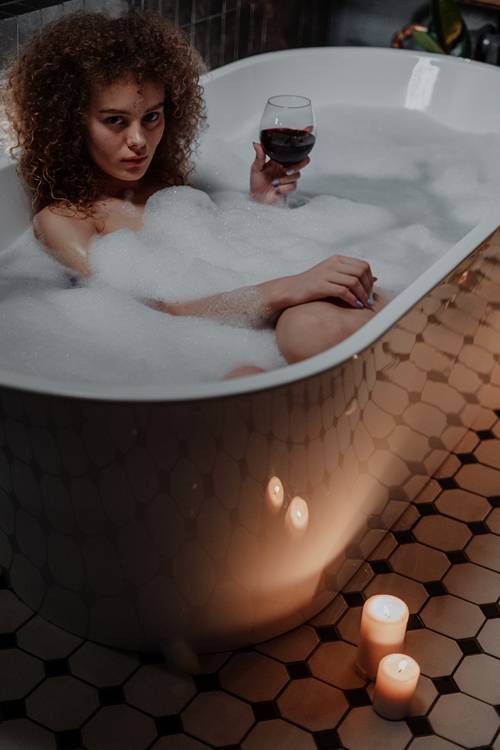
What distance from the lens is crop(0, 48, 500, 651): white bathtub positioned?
1340 millimetres

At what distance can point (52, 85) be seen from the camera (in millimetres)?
1917

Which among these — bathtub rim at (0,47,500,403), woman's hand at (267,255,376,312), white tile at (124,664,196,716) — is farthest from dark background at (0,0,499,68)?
white tile at (124,664,196,716)

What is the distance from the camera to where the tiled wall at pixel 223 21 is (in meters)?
2.22

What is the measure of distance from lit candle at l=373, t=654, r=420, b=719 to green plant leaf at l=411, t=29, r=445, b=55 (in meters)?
2.17

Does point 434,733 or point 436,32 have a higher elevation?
point 436,32

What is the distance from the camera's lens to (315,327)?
1.71 metres

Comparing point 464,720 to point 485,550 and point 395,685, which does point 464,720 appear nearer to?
point 395,685

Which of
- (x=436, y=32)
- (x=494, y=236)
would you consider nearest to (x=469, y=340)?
(x=494, y=236)

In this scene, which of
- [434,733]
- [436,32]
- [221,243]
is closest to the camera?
[434,733]

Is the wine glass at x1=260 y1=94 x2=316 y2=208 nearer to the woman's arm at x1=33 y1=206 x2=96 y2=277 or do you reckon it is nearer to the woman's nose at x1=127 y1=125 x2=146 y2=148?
the woman's nose at x1=127 y1=125 x2=146 y2=148

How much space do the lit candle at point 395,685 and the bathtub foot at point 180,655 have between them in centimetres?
29

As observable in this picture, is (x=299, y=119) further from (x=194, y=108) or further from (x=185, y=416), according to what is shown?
(x=185, y=416)

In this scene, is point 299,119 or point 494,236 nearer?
point 494,236

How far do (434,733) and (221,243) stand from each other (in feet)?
3.45
